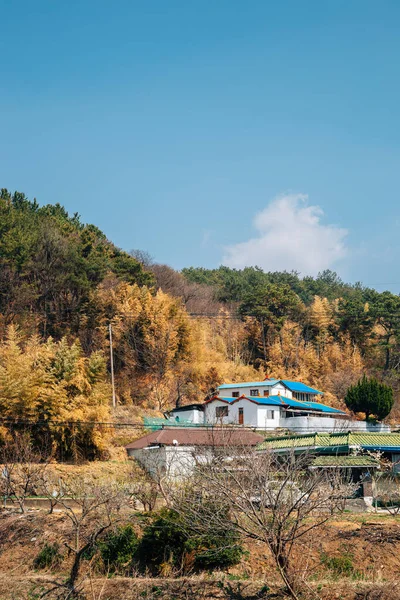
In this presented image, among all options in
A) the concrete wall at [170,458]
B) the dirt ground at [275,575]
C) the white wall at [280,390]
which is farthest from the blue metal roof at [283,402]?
the dirt ground at [275,575]

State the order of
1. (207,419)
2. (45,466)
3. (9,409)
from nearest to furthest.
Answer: (45,466) < (9,409) < (207,419)

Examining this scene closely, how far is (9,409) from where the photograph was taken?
78.4 feet

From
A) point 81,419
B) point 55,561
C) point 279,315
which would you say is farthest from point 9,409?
point 279,315

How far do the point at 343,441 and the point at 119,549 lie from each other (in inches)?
408

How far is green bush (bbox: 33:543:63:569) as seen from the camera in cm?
1673

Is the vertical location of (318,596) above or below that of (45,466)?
below

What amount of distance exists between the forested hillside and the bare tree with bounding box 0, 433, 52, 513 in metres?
1.04

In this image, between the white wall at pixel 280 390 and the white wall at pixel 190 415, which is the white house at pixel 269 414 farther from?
the white wall at pixel 280 390

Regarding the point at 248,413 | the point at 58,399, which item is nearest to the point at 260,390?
the point at 248,413

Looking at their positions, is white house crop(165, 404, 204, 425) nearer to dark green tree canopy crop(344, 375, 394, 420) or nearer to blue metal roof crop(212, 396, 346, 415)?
blue metal roof crop(212, 396, 346, 415)

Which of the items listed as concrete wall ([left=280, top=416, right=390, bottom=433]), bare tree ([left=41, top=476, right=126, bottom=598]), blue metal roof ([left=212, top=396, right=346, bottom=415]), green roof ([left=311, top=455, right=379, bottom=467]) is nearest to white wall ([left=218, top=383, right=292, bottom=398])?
blue metal roof ([left=212, top=396, right=346, bottom=415])

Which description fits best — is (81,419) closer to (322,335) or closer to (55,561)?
(55,561)

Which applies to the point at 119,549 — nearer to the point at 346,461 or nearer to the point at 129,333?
the point at 346,461

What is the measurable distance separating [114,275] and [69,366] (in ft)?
48.4
